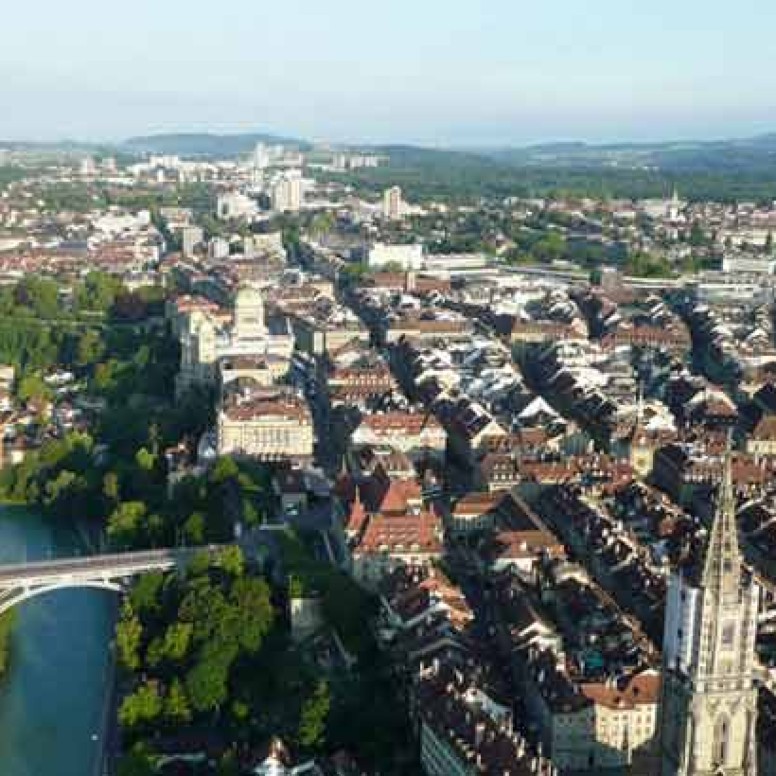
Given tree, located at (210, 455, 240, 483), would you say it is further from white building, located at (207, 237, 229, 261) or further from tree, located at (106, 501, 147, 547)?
white building, located at (207, 237, 229, 261)

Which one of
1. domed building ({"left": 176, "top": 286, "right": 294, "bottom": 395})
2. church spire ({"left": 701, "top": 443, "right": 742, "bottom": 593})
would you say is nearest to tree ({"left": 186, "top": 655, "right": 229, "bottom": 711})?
church spire ({"left": 701, "top": 443, "right": 742, "bottom": 593})

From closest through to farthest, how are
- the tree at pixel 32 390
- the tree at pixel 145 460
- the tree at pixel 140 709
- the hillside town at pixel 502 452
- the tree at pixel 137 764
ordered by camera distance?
the hillside town at pixel 502 452, the tree at pixel 137 764, the tree at pixel 140 709, the tree at pixel 145 460, the tree at pixel 32 390

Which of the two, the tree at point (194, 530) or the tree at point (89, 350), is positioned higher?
the tree at point (194, 530)

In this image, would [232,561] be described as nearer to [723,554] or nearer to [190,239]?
[723,554]

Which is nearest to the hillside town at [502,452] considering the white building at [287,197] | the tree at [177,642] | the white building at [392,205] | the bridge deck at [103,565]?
the tree at [177,642]

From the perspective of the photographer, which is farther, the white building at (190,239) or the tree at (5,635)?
the white building at (190,239)

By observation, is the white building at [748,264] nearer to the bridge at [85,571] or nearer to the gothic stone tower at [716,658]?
the bridge at [85,571]

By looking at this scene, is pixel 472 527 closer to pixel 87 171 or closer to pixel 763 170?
pixel 87 171

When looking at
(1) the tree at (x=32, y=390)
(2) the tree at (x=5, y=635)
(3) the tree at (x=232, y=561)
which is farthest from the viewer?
(1) the tree at (x=32, y=390)
